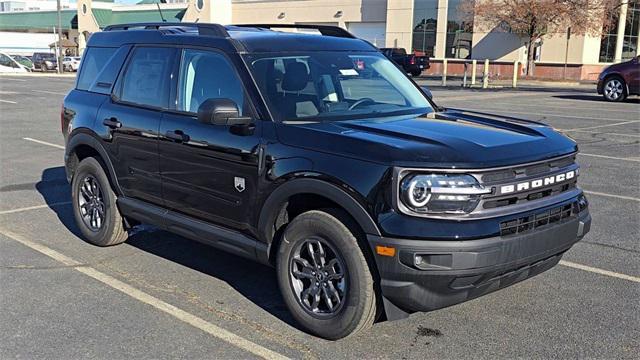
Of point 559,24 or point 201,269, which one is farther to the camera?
point 559,24

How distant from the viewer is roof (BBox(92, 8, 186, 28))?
211 ft

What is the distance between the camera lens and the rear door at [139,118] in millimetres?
5082

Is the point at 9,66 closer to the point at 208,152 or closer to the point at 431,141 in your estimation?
the point at 208,152

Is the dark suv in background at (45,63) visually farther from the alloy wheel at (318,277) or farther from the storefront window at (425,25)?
the alloy wheel at (318,277)

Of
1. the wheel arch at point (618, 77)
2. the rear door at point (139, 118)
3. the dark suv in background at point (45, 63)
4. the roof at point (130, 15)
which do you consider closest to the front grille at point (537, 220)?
the rear door at point (139, 118)

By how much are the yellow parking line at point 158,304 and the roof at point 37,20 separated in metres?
80.9

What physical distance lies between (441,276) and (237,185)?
1578 mm

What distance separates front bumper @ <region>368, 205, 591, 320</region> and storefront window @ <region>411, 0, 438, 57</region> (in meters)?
47.3

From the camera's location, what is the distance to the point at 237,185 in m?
4.36

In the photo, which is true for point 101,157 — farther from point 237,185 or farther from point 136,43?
point 237,185

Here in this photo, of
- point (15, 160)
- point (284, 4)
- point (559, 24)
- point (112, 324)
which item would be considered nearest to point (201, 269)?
point (112, 324)

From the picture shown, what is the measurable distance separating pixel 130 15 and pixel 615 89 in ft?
195

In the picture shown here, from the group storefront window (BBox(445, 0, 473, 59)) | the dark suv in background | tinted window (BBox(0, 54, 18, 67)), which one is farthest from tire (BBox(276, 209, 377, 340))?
the dark suv in background

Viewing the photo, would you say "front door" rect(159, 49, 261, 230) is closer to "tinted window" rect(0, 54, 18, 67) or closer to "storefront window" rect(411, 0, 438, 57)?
"tinted window" rect(0, 54, 18, 67)
